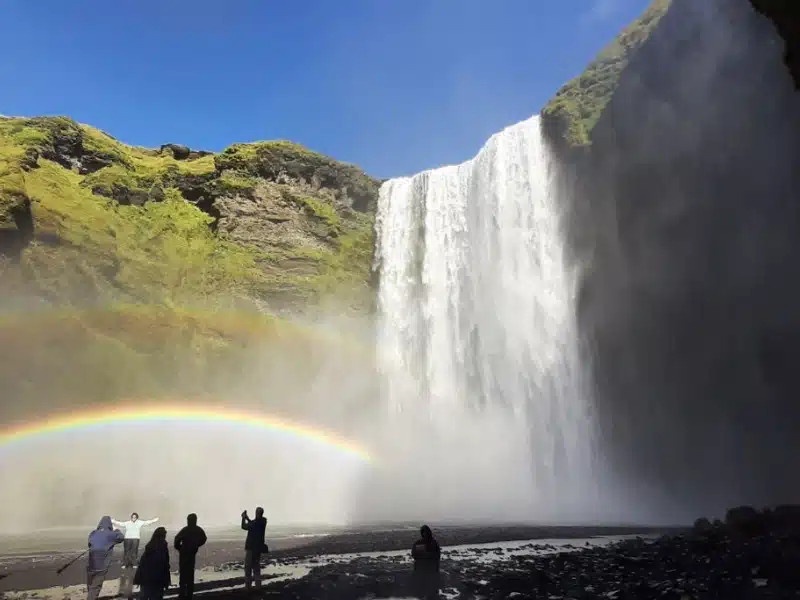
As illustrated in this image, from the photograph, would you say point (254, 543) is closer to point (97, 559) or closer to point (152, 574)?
point (97, 559)

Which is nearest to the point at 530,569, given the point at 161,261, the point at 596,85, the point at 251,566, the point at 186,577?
the point at 251,566

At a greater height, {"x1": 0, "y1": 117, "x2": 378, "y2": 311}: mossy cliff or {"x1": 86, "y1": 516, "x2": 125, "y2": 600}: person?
{"x1": 0, "y1": 117, "x2": 378, "y2": 311}: mossy cliff

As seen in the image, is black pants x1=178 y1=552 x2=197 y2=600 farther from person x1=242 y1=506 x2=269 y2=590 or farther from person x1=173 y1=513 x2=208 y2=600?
person x1=242 y1=506 x2=269 y2=590

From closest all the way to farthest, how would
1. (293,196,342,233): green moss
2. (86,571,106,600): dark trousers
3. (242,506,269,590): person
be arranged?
1. (86,571,106,600): dark trousers
2. (242,506,269,590): person
3. (293,196,342,233): green moss

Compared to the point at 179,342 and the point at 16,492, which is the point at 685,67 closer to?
the point at 179,342

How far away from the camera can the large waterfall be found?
130 feet

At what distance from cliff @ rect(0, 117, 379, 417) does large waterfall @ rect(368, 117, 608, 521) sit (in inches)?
183

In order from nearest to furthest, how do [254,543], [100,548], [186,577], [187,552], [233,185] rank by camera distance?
[186,577] < [187,552] < [100,548] < [254,543] < [233,185]

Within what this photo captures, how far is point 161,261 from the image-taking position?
1682 inches

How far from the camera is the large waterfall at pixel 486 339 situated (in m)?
39.7

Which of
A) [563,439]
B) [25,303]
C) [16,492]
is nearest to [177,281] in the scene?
[25,303]

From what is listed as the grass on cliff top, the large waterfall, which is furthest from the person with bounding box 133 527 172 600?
the grass on cliff top

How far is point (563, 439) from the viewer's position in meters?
39.6

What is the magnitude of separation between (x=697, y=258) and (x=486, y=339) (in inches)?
627
